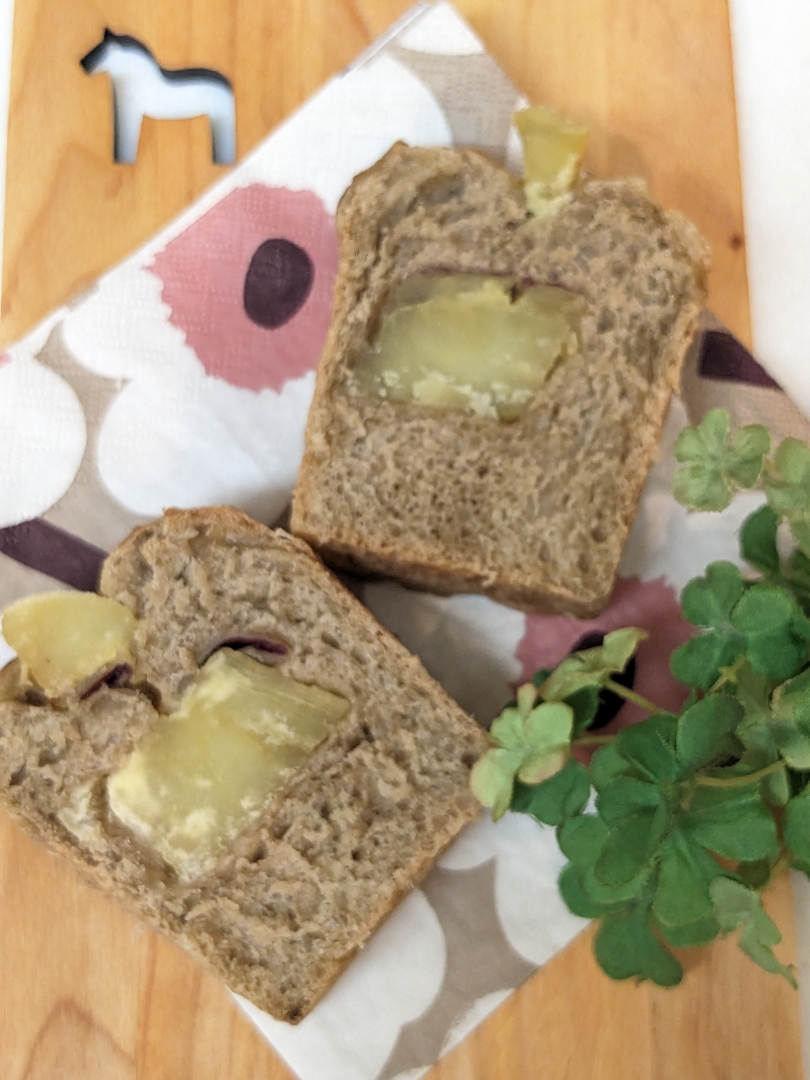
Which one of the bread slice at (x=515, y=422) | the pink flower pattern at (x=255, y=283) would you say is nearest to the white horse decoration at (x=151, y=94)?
the pink flower pattern at (x=255, y=283)

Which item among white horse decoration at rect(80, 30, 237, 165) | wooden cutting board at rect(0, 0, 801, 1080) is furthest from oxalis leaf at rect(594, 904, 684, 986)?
white horse decoration at rect(80, 30, 237, 165)

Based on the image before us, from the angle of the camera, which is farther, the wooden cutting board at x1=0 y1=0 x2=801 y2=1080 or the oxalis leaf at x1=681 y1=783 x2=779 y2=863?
the wooden cutting board at x1=0 y1=0 x2=801 y2=1080

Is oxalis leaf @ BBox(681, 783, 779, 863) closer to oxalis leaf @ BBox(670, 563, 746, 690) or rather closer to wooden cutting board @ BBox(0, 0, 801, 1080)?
oxalis leaf @ BBox(670, 563, 746, 690)

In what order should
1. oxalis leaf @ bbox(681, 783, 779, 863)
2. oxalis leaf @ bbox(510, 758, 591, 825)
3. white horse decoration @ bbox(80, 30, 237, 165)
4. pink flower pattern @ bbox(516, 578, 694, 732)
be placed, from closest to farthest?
oxalis leaf @ bbox(681, 783, 779, 863) < oxalis leaf @ bbox(510, 758, 591, 825) < pink flower pattern @ bbox(516, 578, 694, 732) < white horse decoration @ bbox(80, 30, 237, 165)

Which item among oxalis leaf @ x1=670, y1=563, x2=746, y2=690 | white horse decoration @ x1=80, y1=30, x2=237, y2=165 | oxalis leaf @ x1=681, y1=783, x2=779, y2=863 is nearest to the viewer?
oxalis leaf @ x1=681, y1=783, x2=779, y2=863

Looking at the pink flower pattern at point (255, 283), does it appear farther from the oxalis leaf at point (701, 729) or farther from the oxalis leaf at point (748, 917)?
the oxalis leaf at point (748, 917)

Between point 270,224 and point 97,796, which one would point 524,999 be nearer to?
point 97,796
